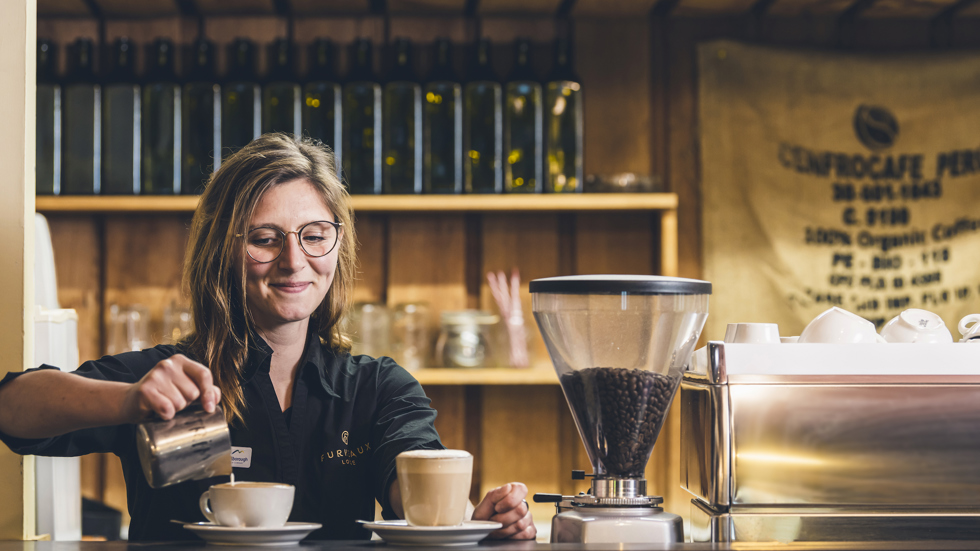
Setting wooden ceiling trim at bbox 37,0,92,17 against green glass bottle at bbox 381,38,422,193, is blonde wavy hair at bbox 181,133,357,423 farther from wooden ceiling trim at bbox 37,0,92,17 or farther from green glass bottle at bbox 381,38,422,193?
wooden ceiling trim at bbox 37,0,92,17

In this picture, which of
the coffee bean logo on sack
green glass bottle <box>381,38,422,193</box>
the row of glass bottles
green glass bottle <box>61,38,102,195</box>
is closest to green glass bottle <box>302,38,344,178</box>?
the row of glass bottles

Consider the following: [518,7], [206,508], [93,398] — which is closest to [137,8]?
[518,7]

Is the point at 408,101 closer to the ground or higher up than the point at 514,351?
higher up

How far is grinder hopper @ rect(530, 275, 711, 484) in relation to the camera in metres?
0.91

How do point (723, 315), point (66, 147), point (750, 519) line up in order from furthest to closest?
point (723, 315)
point (66, 147)
point (750, 519)

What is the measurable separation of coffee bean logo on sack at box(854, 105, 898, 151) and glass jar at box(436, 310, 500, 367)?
1.04 m

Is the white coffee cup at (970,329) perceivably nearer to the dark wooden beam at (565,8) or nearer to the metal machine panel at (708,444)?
Answer: the metal machine panel at (708,444)

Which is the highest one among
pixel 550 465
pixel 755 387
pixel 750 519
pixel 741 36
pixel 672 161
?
pixel 741 36

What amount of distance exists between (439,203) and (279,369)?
0.82 meters

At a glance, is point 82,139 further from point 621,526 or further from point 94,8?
point 621,526

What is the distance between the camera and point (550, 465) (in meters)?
2.13

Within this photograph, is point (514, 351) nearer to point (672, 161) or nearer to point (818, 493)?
point (672, 161)

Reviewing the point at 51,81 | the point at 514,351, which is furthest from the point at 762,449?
the point at 51,81

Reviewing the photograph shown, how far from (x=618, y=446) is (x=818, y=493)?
21 centimetres
